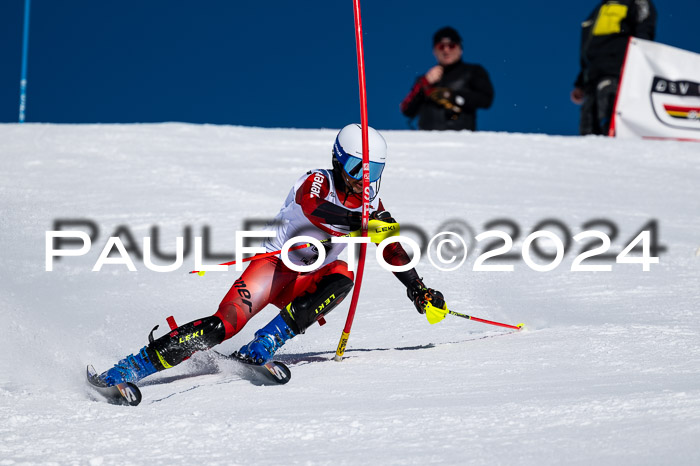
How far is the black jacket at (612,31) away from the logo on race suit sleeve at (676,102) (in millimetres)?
582

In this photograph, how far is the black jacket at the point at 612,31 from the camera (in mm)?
9602

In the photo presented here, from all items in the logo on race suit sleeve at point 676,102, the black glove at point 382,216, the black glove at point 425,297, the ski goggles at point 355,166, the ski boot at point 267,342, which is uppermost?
the logo on race suit sleeve at point 676,102

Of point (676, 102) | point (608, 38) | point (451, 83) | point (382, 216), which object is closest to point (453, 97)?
point (451, 83)

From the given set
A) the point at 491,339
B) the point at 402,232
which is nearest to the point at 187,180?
the point at 402,232

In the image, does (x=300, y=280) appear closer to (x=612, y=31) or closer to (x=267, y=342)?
(x=267, y=342)

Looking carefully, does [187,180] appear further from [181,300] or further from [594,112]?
[594,112]

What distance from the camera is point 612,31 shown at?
9.69 meters

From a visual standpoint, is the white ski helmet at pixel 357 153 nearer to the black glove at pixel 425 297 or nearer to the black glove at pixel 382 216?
the black glove at pixel 382 216

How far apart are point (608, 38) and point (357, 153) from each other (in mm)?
6782

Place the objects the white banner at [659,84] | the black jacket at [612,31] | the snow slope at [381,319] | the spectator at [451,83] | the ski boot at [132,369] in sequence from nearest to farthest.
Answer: the snow slope at [381,319]
the ski boot at [132,369]
the spectator at [451,83]
the black jacket at [612,31]
the white banner at [659,84]

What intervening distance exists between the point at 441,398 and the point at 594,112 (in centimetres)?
800

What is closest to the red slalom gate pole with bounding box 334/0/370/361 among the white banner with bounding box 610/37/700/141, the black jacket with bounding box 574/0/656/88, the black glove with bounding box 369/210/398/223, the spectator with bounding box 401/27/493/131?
the black glove with bounding box 369/210/398/223

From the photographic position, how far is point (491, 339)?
4.46 meters

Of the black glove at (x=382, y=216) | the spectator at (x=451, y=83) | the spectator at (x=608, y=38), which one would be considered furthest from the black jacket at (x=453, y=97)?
the black glove at (x=382, y=216)
